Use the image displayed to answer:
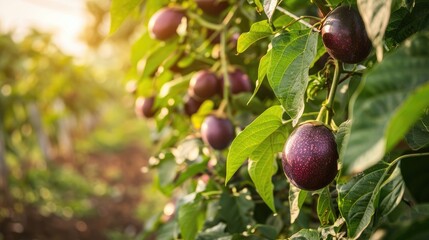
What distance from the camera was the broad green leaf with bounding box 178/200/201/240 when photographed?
0.87 meters

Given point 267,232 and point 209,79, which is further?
point 209,79

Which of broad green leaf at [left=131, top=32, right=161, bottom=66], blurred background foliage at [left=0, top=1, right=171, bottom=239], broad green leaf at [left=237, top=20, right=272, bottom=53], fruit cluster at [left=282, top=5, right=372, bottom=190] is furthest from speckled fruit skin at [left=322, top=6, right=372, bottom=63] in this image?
blurred background foliage at [left=0, top=1, right=171, bottom=239]

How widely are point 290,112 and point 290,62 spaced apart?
6cm

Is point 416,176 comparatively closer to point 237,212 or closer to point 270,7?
point 270,7

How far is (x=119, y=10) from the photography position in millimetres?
901

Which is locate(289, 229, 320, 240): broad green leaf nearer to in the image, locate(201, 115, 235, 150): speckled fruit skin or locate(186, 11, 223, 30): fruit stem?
locate(201, 115, 235, 150): speckled fruit skin

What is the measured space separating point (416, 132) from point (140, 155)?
816 cm

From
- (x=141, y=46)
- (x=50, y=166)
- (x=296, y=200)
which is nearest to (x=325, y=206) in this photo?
(x=296, y=200)

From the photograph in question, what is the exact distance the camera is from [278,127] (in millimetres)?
644

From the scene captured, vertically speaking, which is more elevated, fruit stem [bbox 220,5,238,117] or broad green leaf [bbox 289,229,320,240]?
fruit stem [bbox 220,5,238,117]

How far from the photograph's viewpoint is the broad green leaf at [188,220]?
0.87 m

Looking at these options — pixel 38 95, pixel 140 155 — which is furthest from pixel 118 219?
pixel 140 155

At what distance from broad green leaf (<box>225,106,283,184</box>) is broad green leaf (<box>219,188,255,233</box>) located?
0.21m

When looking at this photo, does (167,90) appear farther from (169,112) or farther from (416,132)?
(416,132)
